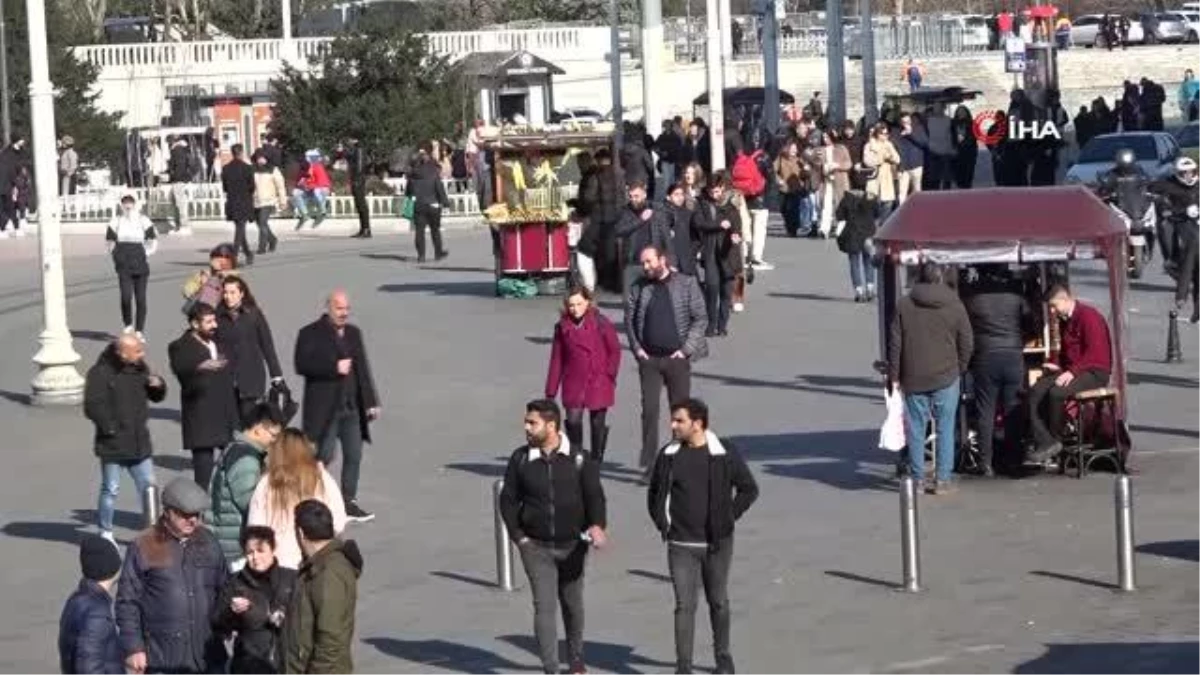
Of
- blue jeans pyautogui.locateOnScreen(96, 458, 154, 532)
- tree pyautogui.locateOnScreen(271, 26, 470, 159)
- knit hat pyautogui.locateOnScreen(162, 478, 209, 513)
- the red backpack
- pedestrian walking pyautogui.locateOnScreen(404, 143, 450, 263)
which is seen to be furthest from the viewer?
tree pyautogui.locateOnScreen(271, 26, 470, 159)

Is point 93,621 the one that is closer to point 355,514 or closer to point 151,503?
point 151,503

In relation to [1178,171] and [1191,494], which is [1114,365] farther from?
[1178,171]

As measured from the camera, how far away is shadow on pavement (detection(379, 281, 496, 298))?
35.8 metres

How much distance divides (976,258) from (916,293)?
0.65 m

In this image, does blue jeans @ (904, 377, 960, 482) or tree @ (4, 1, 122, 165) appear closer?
blue jeans @ (904, 377, 960, 482)

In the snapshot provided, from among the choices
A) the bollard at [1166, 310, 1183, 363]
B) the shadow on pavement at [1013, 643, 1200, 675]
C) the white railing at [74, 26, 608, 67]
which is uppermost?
the white railing at [74, 26, 608, 67]

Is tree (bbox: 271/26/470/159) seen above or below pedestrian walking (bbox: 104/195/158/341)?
above

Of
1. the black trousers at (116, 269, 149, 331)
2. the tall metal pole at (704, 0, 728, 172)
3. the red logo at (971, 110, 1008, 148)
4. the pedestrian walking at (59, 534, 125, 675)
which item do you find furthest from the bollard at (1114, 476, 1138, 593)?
the red logo at (971, 110, 1008, 148)

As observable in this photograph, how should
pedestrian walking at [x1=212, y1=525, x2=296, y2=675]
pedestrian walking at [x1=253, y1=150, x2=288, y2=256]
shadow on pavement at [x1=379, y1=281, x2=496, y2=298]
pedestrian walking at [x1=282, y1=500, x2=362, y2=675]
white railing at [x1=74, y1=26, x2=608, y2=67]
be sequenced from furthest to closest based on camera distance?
white railing at [x1=74, y1=26, x2=608, y2=67]
pedestrian walking at [x1=253, y1=150, x2=288, y2=256]
shadow on pavement at [x1=379, y1=281, x2=496, y2=298]
pedestrian walking at [x1=212, y1=525, x2=296, y2=675]
pedestrian walking at [x1=282, y1=500, x2=362, y2=675]

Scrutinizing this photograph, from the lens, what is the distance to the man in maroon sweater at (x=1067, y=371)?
1997 cm

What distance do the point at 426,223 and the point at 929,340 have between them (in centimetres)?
2181

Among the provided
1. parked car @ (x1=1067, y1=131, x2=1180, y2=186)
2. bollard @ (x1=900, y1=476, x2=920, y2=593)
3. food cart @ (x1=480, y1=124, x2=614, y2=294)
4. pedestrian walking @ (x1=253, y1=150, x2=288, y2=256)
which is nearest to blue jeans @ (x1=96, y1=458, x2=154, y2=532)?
bollard @ (x1=900, y1=476, x2=920, y2=593)

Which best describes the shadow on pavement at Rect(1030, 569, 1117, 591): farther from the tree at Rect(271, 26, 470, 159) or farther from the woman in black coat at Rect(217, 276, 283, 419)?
the tree at Rect(271, 26, 470, 159)

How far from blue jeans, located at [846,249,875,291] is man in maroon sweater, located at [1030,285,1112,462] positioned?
11.6 metres
